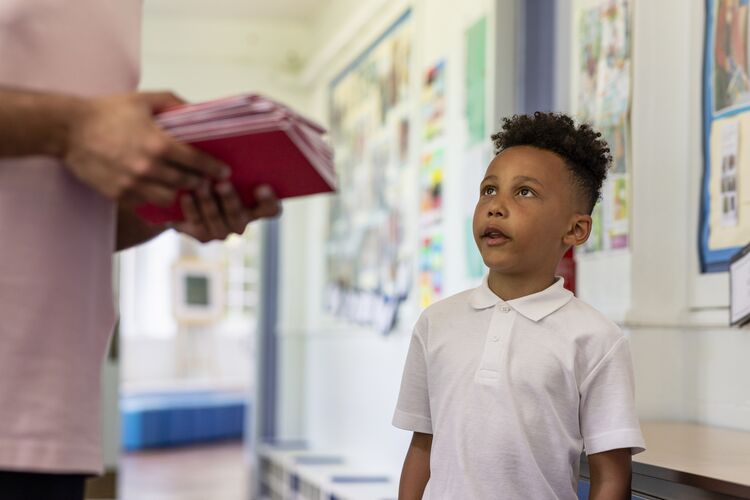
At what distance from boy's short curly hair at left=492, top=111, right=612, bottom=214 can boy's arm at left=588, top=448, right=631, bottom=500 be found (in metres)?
0.47

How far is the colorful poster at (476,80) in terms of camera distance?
13.6 feet

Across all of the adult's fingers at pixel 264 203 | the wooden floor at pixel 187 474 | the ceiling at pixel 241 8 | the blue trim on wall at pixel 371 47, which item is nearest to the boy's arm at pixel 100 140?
the adult's fingers at pixel 264 203

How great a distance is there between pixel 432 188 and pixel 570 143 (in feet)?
9.91

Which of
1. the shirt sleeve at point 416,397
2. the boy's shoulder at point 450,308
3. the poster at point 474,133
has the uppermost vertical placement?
the poster at point 474,133

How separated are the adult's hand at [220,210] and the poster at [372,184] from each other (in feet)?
13.5

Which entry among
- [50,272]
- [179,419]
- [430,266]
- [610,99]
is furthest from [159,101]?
[179,419]

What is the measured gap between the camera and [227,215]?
39.3 inches

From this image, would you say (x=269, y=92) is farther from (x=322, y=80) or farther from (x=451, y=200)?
(x=451, y=200)

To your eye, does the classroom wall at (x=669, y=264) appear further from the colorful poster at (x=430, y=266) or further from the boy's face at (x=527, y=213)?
the colorful poster at (x=430, y=266)

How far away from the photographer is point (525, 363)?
5.50 feet

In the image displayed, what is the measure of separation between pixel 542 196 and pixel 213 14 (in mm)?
5915

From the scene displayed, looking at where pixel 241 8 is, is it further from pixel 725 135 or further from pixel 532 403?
pixel 532 403

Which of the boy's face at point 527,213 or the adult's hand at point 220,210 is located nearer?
the adult's hand at point 220,210

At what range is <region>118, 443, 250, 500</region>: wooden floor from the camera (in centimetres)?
789
